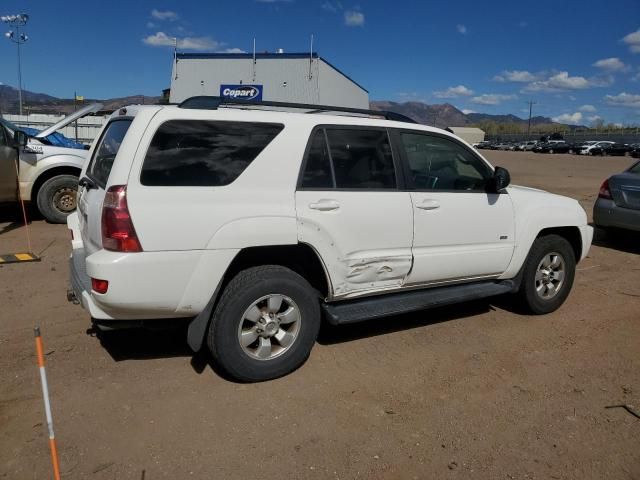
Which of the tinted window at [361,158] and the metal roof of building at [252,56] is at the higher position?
the metal roof of building at [252,56]

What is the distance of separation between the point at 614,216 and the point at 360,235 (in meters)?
6.20

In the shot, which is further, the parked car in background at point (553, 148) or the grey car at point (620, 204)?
the parked car in background at point (553, 148)

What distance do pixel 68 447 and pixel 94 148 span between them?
8.07 feet

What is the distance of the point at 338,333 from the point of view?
4727 millimetres

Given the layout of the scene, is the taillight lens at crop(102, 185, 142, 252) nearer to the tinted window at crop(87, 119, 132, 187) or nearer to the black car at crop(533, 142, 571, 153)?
the tinted window at crop(87, 119, 132, 187)

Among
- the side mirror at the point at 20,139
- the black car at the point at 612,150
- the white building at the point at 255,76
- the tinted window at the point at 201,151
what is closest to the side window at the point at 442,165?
the tinted window at the point at 201,151

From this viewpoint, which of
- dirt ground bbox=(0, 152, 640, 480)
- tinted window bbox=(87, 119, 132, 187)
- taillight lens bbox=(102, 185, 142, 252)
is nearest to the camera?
dirt ground bbox=(0, 152, 640, 480)

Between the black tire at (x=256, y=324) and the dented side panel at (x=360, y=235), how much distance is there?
279 millimetres

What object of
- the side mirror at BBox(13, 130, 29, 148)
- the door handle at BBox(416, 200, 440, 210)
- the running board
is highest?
the side mirror at BBox(13, 130, 29, 148)

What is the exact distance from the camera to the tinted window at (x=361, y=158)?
3986mm

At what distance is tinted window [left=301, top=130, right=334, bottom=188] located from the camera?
12.5 ft

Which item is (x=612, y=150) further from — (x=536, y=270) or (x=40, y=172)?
(x=40, y=172)

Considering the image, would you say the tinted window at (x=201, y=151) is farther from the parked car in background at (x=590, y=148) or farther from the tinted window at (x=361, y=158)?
the parked car in background at (x=590, y=148)

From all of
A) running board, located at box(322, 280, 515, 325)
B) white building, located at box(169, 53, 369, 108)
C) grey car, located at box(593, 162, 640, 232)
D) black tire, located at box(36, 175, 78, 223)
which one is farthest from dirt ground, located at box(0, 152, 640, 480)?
white building, located at box(169, 53, 369, 108)
